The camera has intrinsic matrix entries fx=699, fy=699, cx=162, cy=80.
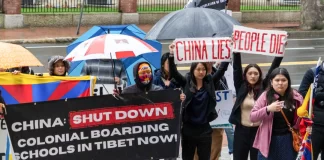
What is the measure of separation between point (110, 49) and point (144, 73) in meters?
0.65

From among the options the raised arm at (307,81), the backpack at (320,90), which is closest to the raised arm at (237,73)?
the raised arm at (307,81)

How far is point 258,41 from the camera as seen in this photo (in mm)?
7414

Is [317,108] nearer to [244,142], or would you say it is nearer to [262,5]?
[244,142]

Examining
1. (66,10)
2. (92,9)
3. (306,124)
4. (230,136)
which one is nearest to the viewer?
(306,124)

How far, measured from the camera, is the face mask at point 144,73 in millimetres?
7035

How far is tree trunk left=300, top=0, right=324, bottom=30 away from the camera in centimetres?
2828

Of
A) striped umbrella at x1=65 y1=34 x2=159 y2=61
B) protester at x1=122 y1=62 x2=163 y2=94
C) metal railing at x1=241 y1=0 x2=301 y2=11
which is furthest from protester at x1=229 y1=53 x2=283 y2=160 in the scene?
metal railing at x1=241 y1=0 x2=301 y2=11

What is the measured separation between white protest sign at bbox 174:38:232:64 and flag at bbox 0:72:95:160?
0.98m

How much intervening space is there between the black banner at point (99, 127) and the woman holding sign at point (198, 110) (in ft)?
0.54

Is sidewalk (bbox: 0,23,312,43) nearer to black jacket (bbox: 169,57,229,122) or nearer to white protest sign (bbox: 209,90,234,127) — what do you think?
white protest sign (bbox: 209,90,234,127)

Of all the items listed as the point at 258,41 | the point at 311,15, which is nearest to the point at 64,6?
the point at 311,15

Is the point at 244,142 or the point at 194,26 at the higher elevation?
the point at 194,26

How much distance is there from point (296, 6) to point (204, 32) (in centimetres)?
2667

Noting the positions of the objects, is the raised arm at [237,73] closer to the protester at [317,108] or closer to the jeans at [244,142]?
the jeans at [244,142]
